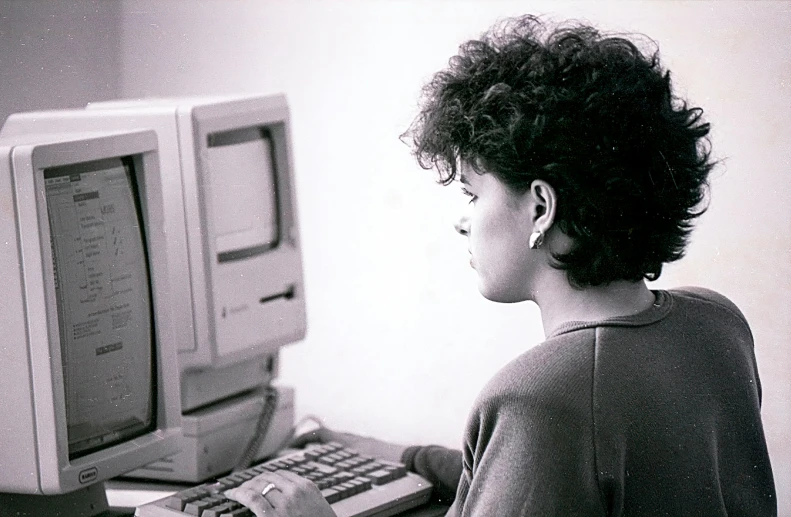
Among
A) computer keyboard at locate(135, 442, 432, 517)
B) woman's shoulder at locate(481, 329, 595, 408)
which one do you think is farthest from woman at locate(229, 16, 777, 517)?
computer keyboard at locate(135, 442, 432, 517)

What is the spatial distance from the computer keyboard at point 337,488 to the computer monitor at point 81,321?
3.6 inches

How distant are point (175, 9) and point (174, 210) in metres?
0.84

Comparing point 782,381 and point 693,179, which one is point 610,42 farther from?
point 782,381

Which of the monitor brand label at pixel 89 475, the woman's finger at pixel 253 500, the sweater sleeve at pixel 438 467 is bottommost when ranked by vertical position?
the sweater sleeve at pixel 438 467

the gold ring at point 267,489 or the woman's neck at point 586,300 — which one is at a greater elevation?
the woman's neck at point 586,300

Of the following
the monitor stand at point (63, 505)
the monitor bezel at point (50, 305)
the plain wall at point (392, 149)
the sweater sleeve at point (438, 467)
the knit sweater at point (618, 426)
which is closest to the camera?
the knit sweater at point (618, 426)

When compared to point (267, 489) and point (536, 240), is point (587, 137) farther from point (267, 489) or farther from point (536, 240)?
point (267, 489)

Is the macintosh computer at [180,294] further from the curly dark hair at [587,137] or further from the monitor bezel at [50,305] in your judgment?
the curly dark hair at [587,137]

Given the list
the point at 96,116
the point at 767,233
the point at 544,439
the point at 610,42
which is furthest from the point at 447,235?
the point at 544,439

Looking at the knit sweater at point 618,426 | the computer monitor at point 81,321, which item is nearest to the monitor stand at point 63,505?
the computer monitor at point 81,321

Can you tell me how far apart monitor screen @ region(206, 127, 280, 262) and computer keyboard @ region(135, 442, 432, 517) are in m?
0.34

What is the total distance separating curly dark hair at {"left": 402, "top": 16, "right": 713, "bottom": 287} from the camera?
104 centimetres

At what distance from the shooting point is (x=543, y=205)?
107 cm

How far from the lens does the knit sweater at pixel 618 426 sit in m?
0.93
